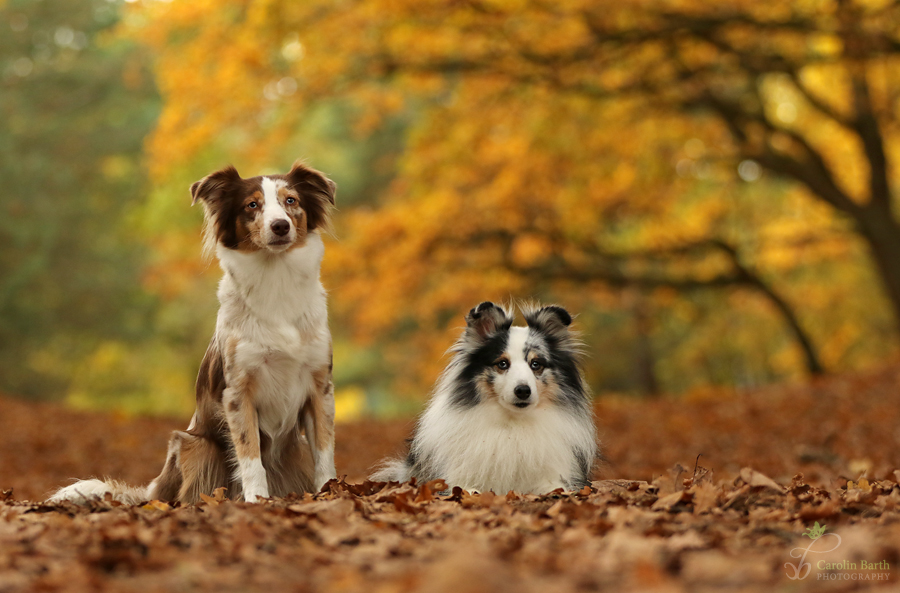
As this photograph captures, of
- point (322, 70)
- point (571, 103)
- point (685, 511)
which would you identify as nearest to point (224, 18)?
point (322, 70)

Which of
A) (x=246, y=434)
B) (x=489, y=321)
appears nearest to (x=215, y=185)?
(x=246, y=434)

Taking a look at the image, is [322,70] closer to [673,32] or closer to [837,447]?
[673,32]

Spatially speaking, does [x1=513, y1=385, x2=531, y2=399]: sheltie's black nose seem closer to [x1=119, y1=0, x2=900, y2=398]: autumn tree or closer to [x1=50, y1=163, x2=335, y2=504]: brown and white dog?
[x1=50, y1=163, x2=335, y2=504]: brown and white dog

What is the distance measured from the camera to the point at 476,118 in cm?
1402

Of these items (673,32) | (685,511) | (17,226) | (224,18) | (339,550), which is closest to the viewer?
(339,550)

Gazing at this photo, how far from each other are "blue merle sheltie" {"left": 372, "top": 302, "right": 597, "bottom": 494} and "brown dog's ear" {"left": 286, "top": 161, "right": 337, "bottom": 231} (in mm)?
1037

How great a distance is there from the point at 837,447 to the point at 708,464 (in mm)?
1434

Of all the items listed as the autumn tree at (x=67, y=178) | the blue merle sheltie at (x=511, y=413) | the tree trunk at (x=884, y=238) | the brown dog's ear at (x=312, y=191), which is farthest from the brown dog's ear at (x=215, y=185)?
the autumn tree at (x=67, y=178)

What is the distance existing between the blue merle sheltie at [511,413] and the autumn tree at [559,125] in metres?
7.15

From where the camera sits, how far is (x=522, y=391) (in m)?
4.64

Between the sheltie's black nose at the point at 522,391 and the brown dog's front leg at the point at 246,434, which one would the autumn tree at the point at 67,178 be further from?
the sheltie's black nose at the point at 522,391

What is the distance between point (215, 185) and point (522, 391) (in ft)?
6.67

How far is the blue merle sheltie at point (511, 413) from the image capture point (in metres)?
4.80

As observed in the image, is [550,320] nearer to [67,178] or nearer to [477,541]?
[477,541]
